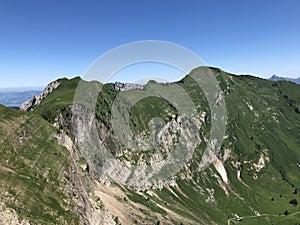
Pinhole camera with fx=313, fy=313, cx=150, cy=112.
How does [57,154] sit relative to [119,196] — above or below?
above

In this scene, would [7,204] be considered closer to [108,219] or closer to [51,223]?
[51,223]

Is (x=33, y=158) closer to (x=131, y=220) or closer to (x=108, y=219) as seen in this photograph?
(x=108, y=219)

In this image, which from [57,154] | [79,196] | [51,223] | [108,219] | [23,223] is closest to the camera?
[23,223]

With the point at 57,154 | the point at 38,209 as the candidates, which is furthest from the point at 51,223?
the point at 57,154

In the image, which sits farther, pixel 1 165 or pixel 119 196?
pixel 119 196

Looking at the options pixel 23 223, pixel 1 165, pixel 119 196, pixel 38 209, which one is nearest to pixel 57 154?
pixel 1 165

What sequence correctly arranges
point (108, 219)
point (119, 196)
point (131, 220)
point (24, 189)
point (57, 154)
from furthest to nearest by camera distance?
point (119, 196), point (131, 220), point (108, 219), point (57, 154), point (24, 189)

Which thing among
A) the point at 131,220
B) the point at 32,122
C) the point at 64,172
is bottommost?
the point at 131,220
